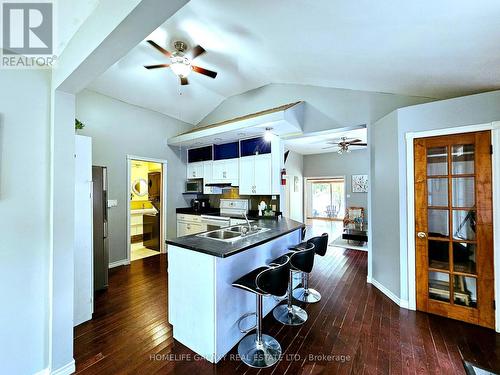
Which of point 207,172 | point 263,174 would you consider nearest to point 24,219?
point 263,174

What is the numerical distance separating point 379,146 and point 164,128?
14.3 ft

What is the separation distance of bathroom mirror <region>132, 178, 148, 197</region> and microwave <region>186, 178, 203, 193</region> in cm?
174

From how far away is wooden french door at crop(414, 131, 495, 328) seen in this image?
237 centimetres

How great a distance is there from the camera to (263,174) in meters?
4.40

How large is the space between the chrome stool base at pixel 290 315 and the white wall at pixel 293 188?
5.13 meters

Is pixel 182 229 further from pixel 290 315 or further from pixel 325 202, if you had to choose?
pixel 325 202

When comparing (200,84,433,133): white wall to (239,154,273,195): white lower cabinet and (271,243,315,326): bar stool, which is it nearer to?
(239,154,273,195): white lower cabinet

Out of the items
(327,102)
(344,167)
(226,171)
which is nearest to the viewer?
(327,102)

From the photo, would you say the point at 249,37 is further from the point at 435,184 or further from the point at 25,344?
the point at 25,344

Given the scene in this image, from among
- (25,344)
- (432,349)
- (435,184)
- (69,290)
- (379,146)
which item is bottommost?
(432,349)

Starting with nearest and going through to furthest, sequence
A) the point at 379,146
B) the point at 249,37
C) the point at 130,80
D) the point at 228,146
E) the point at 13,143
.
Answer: the point at 13,143, the point at 249,37, the point at 379,146, the point at 130,80, the point at 228,146

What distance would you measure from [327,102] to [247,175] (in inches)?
79.2

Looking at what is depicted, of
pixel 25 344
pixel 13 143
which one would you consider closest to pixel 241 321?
pixel 25 344

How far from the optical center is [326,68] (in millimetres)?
3047
